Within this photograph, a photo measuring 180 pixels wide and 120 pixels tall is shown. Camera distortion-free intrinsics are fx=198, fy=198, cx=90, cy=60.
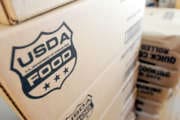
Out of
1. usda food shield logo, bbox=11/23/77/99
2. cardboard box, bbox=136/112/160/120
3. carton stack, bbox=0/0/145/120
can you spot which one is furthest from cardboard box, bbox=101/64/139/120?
usda food shield logo, bbox=11/23/77/99

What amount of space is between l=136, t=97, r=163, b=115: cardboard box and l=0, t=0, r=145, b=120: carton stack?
487 millimetres

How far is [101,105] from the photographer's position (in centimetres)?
73

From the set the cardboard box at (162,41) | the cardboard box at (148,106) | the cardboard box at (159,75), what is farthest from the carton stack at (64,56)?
the cardboard box at (148,106)

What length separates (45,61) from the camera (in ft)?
1.33

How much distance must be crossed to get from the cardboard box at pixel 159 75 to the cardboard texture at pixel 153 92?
3 centimetres

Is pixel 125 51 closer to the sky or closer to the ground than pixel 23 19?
closer to the ground

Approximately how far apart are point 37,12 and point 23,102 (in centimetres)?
18

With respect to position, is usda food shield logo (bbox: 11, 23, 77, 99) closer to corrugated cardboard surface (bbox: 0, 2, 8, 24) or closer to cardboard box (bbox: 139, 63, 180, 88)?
corrugated cardboard surface (bbox: 0, 2, 8, 24)

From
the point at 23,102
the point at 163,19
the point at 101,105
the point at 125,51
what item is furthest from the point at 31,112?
the point at 163,19

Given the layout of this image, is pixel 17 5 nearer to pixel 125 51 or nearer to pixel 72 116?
pixel 72 116

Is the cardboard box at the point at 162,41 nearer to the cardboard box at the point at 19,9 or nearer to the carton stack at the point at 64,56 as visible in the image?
the carton stack at the point at 64,56

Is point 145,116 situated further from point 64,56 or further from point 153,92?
point 64,56

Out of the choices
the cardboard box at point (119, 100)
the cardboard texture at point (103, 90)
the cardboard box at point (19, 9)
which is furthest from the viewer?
the cardboard box at point (119, 100)

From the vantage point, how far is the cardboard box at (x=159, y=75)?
1048mm
